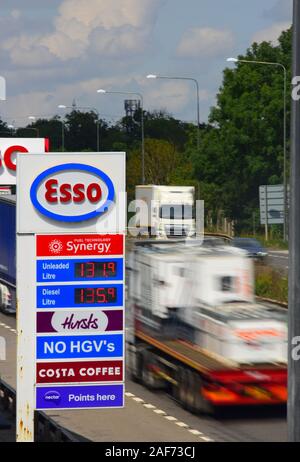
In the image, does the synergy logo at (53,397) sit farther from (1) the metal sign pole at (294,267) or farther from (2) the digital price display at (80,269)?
(1) the metal sign pole at (294,267)

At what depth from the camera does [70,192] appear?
603 inches

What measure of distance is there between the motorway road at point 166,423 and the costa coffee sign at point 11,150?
10.5m

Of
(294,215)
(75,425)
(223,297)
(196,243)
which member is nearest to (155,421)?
(75,425)

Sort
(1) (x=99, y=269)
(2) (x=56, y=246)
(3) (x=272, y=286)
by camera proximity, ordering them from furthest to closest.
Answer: (3) (x=272, y=286) < (1) (x=99, y=269) < (2) (x=56, y=246)

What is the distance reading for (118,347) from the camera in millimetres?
15992

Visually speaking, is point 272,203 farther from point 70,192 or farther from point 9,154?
point 70,192

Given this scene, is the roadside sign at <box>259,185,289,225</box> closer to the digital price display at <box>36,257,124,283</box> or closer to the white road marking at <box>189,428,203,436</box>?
the white road marking at <box>189,428,203,436</box>

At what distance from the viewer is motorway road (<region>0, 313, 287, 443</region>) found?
21125 mm

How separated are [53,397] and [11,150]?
1964cm

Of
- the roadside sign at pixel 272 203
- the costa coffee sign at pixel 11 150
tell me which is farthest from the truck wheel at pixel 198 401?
the roadside sign at pixel 272 203

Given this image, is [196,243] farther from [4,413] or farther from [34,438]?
[34,438]

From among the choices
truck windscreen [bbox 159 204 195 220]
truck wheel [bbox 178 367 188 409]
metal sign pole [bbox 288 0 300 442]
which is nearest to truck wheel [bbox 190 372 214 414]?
truck wheel [bbox 178 367 188 409]

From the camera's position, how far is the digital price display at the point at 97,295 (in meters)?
15.9

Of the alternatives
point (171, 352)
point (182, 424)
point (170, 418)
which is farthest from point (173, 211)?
Result: point (182, 424)
